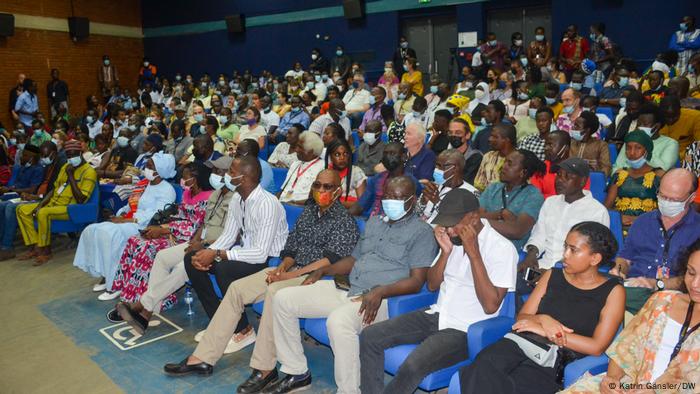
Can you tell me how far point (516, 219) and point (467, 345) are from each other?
117cm

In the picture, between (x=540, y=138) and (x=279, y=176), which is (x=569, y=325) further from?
(x=279, y=176)

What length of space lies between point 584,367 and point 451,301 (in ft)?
2.34

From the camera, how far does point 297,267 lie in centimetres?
380

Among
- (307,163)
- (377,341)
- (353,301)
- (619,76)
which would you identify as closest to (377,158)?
(307,163)

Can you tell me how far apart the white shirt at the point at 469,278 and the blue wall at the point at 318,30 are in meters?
8.79

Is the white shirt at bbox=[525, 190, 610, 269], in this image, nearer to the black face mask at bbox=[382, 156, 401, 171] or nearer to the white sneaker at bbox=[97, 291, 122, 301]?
the black face mask at bbox=[382, 156, 401, 171]

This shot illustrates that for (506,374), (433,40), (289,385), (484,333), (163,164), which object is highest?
(433,40)

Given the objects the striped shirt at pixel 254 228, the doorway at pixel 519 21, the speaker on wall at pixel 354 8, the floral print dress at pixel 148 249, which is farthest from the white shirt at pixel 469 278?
the speaker on wall at pixel 354 8

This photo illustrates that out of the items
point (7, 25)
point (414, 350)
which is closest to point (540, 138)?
point (414, 350)

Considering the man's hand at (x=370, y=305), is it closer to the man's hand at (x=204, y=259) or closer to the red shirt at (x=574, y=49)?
the man's hand at (x=204, y=259)

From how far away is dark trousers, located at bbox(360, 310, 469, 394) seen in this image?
103 inches

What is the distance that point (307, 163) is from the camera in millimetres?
5430

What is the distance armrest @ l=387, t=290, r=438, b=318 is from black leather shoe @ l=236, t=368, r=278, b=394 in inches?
34.8

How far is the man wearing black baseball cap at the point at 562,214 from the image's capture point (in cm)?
336
